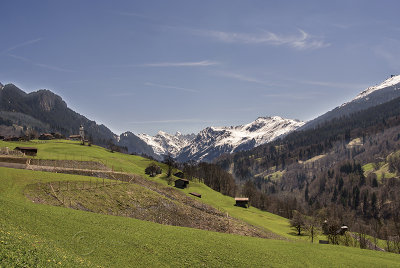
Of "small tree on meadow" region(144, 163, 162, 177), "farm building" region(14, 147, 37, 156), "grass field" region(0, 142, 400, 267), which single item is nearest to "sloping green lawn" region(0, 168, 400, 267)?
"grass field" region(0, 142, 400, 267)

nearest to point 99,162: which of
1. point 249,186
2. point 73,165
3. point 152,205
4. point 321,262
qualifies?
point 73,165

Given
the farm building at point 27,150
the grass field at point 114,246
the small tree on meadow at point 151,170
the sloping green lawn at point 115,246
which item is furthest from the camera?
the small tree on meadow at point 151,170

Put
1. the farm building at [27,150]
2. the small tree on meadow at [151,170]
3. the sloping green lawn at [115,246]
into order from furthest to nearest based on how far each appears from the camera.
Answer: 1. the small tree on meadow at [151,170]
2. the farm building at [27,150]
3. the sloping green lawn at [115,246]

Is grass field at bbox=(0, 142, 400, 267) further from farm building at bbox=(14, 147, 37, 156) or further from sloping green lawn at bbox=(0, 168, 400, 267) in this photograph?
farm building at bbox=(14, 147, 37, 156)

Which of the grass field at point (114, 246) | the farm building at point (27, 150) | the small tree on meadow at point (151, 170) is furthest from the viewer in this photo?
the small tree on meadow at point (151, 170)

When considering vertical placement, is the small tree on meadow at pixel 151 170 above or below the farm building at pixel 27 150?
below

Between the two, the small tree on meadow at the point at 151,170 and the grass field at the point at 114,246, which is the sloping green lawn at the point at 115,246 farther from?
the small tree on meadow at the point at 151,170

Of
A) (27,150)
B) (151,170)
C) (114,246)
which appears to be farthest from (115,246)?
(151,170)

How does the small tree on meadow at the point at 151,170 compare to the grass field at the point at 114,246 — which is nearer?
the grass field at the point at 114,246

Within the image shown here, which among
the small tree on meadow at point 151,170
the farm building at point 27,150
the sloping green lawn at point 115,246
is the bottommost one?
the sloping green lawn at point 115,246

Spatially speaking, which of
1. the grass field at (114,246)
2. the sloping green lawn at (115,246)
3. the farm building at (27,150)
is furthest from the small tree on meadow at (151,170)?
the sloping green lawn at (115,246)

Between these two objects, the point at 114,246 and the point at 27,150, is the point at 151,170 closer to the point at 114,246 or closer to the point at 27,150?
the point at 27,150

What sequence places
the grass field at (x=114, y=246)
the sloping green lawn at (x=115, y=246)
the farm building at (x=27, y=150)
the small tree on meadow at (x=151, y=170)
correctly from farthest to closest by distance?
the small tree on meadow at (x=151, y=170), the farm building at (x=27, y=150), the sloping green lawn at (x=115, y=246), the grass field at (x=114, y=246)

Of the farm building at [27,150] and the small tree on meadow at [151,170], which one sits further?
the small tree on meadow at [151,170]
